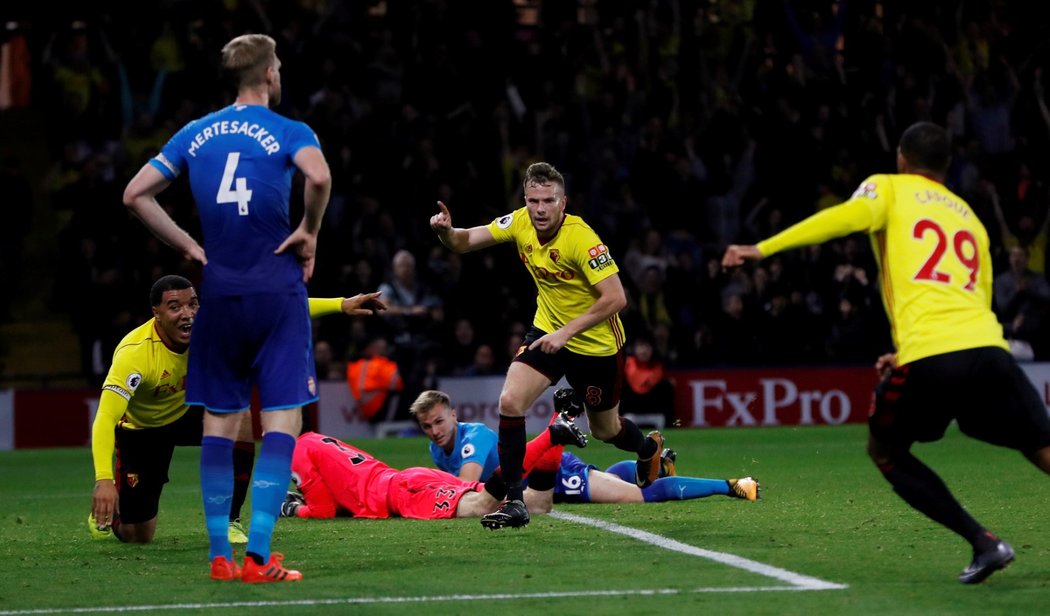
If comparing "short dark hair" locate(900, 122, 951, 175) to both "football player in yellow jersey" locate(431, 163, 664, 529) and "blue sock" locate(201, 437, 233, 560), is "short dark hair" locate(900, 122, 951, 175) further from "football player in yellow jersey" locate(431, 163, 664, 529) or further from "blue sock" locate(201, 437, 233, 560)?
"blue sock" locate(201, 437, 233, 560)

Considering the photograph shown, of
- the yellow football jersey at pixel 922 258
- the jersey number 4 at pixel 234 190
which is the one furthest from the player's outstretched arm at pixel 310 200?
the yellow football jersey at pixel 922 258

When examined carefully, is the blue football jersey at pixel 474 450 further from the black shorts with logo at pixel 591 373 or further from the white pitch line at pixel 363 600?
the white pitch line at pixel 363 600

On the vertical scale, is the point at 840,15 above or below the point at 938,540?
above

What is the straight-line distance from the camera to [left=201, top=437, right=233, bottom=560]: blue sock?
7.31 m

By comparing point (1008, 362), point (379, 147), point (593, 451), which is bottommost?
point (593, 451)

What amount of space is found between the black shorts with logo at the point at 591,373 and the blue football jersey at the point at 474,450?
→ 92 cm

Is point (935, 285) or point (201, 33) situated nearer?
point (935, 285)

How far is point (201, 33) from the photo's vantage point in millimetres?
21078

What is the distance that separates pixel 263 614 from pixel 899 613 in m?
2.45

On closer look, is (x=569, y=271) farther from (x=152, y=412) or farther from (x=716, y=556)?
(x=152, y=412)

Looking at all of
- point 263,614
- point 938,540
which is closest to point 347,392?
point 938,540

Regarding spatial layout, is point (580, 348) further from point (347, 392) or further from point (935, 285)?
point (347, 392)

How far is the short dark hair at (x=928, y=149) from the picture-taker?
7.02m

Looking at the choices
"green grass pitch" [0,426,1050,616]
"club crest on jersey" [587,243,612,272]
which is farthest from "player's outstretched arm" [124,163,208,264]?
"club crest on jersey" [587,243,612,272]
